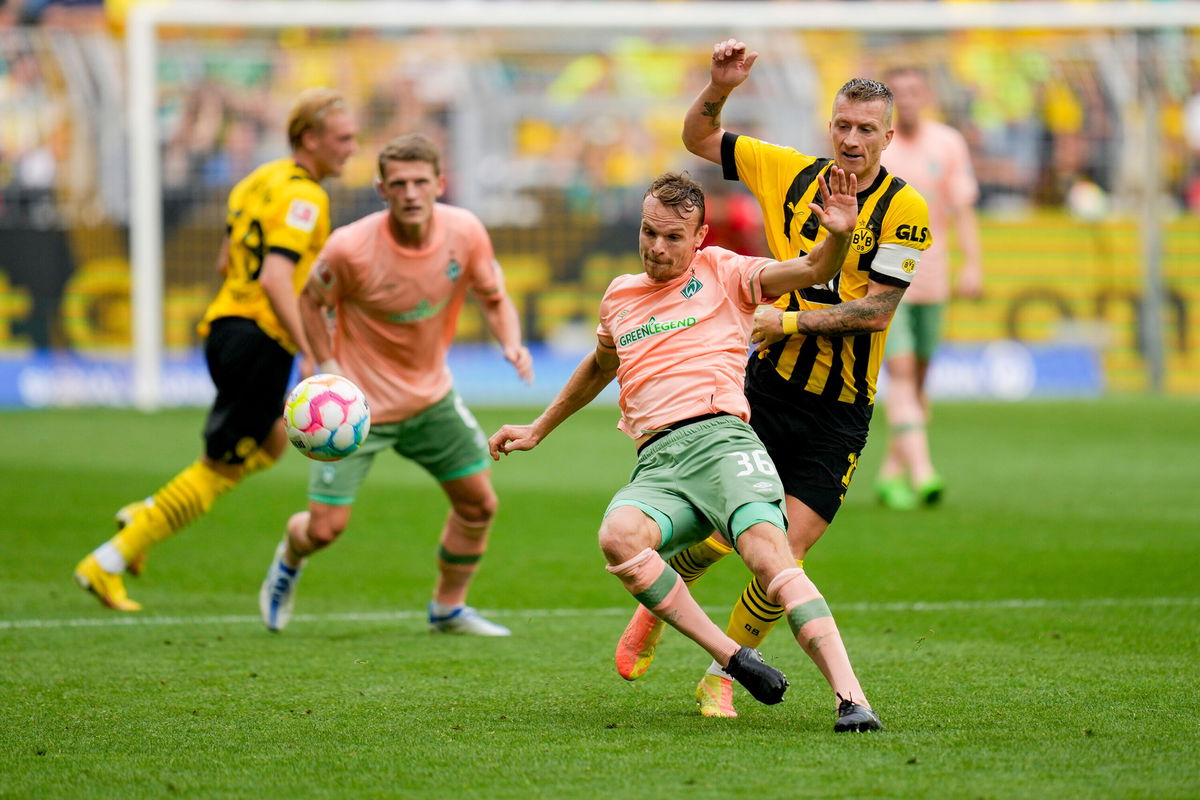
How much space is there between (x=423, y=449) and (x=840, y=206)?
110 inches

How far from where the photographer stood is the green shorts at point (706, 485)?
16.7 ft

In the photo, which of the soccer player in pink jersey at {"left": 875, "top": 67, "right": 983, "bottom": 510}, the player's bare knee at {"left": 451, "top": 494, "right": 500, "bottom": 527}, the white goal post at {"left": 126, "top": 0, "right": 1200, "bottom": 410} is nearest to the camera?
the player's bare knee at {"left": 451, "top": 494, "right": 500, "bottom": 527}

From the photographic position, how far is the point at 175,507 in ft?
25.6

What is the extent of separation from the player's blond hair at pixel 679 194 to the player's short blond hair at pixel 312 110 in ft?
8.82

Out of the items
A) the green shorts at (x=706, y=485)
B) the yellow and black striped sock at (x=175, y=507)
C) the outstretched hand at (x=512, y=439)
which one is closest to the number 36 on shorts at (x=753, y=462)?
the green shorts at (x=706, y=485)

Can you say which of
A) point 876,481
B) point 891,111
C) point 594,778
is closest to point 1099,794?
point 594,778

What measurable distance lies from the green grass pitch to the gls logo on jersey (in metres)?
1.50

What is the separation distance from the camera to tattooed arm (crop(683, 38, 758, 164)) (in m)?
5.71

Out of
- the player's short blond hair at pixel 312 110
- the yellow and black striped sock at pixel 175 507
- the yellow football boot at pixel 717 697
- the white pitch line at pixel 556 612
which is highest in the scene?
the player's short blond hair at pixel 312 110

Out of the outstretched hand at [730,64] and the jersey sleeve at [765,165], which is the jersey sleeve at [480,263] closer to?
the jersey sleeve at [765,165]

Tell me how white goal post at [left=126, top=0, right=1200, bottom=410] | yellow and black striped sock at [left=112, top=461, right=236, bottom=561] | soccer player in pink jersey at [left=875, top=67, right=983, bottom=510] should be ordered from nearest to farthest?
yellow and black striped sock at [left=112, top=461, right=236, bottom=561]
soccer player in pink jersey at [left=875, top=67, right=983, bottom=510]
white goal post at [left=126, top=0, right=1200, bottom=410]

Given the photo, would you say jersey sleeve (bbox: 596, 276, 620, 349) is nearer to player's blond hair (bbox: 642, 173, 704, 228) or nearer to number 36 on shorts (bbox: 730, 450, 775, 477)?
player's blond hair (bbox: 642, 173, 704, 228)

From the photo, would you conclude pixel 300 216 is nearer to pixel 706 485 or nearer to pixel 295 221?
pixel 295 221

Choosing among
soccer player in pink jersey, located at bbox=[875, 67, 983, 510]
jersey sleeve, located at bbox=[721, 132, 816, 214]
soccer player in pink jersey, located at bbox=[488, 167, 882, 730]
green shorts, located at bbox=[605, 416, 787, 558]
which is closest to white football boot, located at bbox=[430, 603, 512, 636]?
soccer player in pink jersey, located at bbox=[488, 167, 882, 730]
